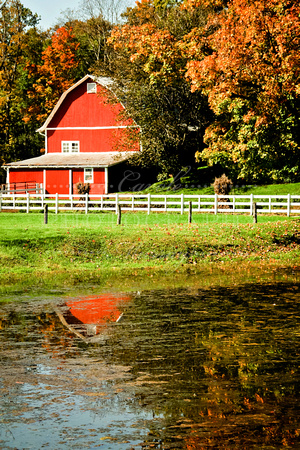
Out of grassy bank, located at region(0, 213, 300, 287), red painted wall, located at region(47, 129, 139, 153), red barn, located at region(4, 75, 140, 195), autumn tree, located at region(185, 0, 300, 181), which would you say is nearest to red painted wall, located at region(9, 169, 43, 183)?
red barn, located at region(4, 75, 140, 195)

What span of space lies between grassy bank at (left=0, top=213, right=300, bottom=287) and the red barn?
2486 cm

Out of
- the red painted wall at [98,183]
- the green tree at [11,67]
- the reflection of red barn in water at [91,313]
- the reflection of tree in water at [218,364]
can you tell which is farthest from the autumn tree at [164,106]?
the reflection of tree in water at [218,364]

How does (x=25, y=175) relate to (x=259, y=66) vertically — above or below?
below

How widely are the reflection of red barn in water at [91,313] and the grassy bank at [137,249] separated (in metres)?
3.42

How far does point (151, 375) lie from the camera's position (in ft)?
28.8

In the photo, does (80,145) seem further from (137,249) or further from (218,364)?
(218,364)

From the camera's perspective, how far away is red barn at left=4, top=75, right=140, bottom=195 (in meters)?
53.8

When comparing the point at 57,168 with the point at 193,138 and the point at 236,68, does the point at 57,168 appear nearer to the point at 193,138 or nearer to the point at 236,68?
the point at 193,138

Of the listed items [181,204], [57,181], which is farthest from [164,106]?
[181,204]

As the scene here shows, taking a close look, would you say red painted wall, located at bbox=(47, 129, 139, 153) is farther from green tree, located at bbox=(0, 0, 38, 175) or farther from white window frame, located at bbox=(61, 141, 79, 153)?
green tree, located at bbox=(0, 0, 38, 175)

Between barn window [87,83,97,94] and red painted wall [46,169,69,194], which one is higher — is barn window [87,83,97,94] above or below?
above

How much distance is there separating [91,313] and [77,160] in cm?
4211

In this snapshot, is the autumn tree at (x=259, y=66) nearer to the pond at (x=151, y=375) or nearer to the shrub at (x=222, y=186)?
the shrub at (x=222, y=186)

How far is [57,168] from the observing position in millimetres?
55219
